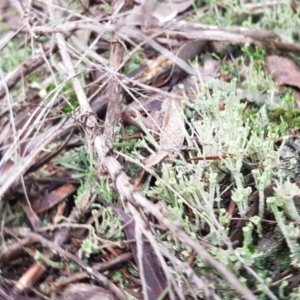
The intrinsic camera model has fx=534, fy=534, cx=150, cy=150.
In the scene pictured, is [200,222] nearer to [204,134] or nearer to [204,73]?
[204,134]

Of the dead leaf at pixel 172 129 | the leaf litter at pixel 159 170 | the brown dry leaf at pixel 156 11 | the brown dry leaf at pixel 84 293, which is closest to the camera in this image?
the leaf litter at pixel 159 170

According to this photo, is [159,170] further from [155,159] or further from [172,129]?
[172,129]

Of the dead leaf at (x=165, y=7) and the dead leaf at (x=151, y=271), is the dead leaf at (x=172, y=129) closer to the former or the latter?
the dead leaf at (x=151, y=271)

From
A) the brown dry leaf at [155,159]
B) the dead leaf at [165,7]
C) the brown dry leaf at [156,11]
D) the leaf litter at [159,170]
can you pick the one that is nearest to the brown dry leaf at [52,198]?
the leaf litter at [159,170]

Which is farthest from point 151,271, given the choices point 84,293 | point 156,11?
point 156,11

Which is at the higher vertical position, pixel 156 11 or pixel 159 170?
pixel 156 11
